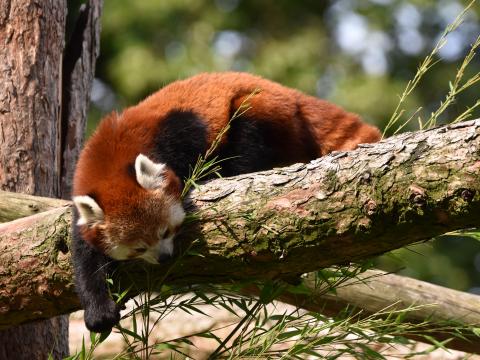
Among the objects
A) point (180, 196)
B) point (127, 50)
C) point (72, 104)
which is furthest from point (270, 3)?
point (180, 196)

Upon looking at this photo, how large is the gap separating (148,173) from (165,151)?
276 millimetres

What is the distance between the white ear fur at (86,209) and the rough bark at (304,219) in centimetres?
10

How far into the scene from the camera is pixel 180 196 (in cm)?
275

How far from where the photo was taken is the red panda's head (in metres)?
2.81

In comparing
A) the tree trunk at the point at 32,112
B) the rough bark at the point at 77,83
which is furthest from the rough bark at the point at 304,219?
the rough bark at the point at 77,83

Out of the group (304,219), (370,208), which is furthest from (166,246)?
(370,208)

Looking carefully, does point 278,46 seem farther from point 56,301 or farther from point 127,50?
point 56,301

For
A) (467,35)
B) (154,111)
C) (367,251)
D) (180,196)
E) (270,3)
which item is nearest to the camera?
(367,251)

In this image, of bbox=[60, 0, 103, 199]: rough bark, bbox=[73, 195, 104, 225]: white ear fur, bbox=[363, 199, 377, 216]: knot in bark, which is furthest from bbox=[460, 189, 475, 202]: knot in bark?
bbox=[60, 0, 103, 199]: rough bark

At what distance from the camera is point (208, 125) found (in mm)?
3404

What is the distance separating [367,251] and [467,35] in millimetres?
9136

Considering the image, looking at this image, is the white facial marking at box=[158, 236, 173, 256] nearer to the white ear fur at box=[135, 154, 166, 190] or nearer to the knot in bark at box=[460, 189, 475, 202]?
the white ear fur at box=[135, 154, 166, 190]

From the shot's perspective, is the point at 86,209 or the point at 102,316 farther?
the point at 86,209

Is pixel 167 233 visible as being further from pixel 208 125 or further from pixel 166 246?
pixel 208 125
